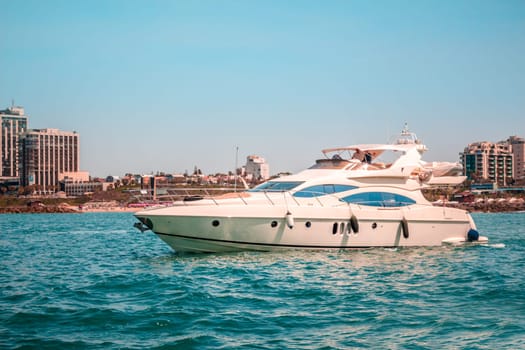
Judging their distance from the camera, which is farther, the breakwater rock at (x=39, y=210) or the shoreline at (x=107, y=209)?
the breakwater rock at (x=39, y=210)

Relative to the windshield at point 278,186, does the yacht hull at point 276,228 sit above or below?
below

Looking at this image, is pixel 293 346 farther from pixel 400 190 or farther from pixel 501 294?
pixel 400 190

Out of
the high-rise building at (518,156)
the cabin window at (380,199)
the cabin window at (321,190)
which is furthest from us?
the high-rise building at (518,156)

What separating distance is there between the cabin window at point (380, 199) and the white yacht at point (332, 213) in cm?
4

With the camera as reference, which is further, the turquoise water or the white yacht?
the white yacht

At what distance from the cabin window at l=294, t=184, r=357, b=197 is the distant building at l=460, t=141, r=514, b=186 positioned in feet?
493

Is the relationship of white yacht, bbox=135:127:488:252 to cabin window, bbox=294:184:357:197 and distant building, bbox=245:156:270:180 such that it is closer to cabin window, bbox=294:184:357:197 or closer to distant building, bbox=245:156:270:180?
cabin window, bbox=294:184:357:197

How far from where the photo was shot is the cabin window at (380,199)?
80.6 ft

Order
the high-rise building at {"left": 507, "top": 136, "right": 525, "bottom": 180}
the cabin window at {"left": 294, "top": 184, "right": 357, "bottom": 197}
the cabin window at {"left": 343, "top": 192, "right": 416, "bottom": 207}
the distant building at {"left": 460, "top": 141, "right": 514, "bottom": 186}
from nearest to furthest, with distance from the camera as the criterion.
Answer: the cabin window at {"left": 294, "top": 184, "right": 357, "bottom": 197} → the cabin window at {"left": 343, "top": 192, "right": 416, "bottom": 207} → the distant building at {"left": 460, "top": 141, "right": 514, "bottom": 186} → the high-rise building at {"left": 507, "top": 136, "right": 525, "bottom": 180}

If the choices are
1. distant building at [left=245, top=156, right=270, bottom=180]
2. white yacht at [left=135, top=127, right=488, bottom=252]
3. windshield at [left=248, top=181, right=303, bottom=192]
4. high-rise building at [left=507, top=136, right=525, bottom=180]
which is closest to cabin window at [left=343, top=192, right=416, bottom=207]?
white yacht at [left=135, top=127, right=488, bottom=252]

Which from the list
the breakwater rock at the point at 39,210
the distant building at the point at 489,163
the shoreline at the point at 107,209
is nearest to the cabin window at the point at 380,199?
the shoreline at the point at 107,209

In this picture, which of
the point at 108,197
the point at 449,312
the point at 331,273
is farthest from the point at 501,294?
the point at 108,197

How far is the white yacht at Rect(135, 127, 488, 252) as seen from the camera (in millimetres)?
21797

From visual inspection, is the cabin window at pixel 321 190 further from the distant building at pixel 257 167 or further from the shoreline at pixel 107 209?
the distant building at pixel 257 167
